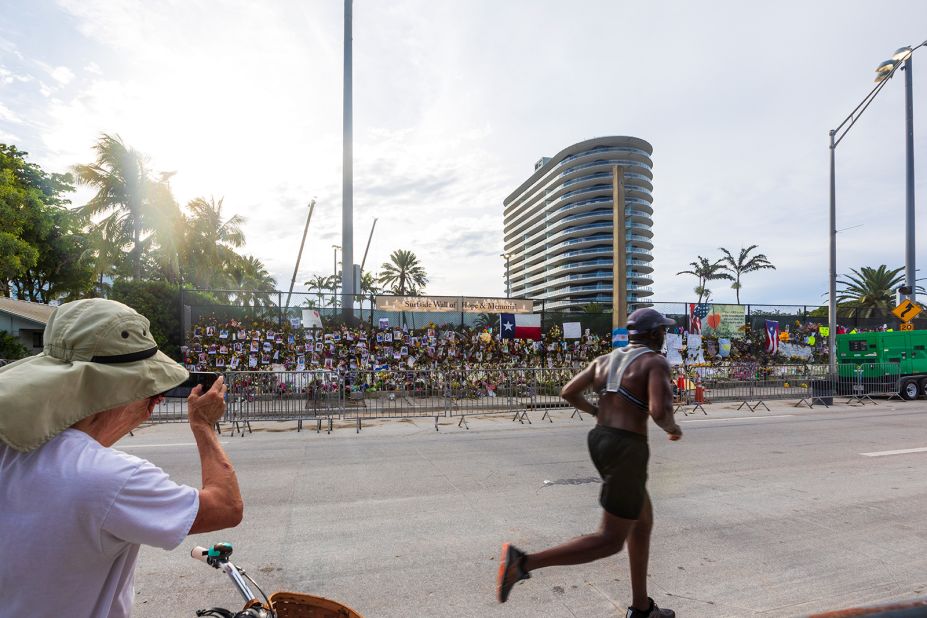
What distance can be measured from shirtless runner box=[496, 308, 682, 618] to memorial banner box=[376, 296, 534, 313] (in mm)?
16049

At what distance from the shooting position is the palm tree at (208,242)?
104 ft

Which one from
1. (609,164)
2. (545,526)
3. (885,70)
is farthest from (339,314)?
(609,164)

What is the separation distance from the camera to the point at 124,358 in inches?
58.5

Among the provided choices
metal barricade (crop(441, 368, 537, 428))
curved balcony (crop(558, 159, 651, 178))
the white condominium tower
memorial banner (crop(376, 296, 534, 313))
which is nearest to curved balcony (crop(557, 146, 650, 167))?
the white condominium tower

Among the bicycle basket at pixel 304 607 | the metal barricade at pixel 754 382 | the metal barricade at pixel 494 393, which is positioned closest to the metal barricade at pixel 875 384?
the metal barricade at pixel 754 382

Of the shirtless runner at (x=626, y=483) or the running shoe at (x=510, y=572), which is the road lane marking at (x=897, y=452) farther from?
the running shoe at (x=510, y=572)

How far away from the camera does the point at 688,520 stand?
17.8 feet

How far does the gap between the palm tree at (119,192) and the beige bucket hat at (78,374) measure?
94.0 ft

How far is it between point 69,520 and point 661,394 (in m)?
3.12

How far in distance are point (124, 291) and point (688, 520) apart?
764 inches

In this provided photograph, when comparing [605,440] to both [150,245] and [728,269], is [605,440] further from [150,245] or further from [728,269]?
[728,269]

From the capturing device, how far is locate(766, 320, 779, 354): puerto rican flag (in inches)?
904

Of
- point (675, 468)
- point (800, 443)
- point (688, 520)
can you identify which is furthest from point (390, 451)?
point (800, 443)

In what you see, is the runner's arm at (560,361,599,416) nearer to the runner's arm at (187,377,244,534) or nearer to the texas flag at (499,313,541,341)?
the runner's arm at (187,377,244,534)
